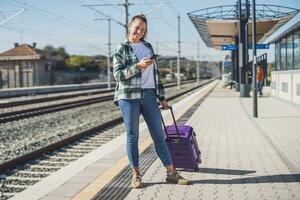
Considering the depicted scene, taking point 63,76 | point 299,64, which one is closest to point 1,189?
point 299,64

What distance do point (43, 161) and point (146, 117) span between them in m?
3.84

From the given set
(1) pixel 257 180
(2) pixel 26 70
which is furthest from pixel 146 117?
(2) pixel 26 70

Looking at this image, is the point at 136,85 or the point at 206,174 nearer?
the point at 136,85

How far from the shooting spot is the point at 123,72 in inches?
195

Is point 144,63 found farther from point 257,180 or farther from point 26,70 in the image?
point 26,70

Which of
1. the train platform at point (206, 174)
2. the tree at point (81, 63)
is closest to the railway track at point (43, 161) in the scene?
the train platform at point (206, 174)

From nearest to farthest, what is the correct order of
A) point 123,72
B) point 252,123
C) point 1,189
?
point 123,72
point 1,189
point 252,123

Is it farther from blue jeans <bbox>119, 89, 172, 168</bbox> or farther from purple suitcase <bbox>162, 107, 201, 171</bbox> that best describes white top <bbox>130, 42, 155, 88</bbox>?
purple suitcase <bbox>162, 107, 201, 171</bbox>

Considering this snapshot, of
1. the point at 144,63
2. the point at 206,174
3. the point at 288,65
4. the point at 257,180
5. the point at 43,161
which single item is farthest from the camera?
the point at 288,65

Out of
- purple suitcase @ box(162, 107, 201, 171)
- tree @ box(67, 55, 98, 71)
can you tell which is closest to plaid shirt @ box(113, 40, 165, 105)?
purple suitcase @ box(162, 107, 201, 171)

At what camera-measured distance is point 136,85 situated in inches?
198

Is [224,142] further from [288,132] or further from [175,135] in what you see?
[175,135]

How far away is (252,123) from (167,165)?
7.33 meters

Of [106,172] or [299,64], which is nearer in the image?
[106,172]
